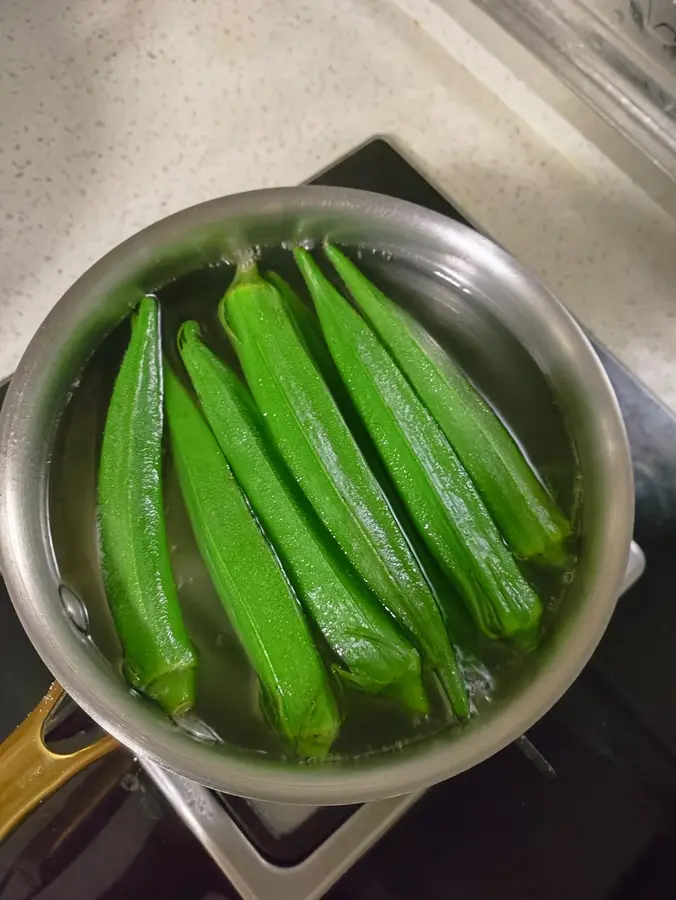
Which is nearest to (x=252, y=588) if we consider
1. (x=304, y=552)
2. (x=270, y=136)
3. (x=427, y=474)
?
(x=304, y=552)

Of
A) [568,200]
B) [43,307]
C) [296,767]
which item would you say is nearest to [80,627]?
[296,767]

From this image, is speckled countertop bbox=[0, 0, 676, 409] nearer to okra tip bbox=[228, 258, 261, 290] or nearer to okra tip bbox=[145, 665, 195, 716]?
okra tip bbox=[228, 258, 261, 290]

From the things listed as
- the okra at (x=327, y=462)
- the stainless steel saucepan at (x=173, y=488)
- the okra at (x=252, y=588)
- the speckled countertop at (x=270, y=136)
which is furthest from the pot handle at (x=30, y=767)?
the speckled countertop at (x=270, y=136)

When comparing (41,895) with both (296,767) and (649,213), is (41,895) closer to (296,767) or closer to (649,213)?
(296,767)

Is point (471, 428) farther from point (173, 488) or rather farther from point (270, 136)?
point (270, 136)

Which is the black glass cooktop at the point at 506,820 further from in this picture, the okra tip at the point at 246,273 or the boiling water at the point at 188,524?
the okra tip at the point at 246,273

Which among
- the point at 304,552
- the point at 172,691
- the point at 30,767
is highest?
the point at 304,552
